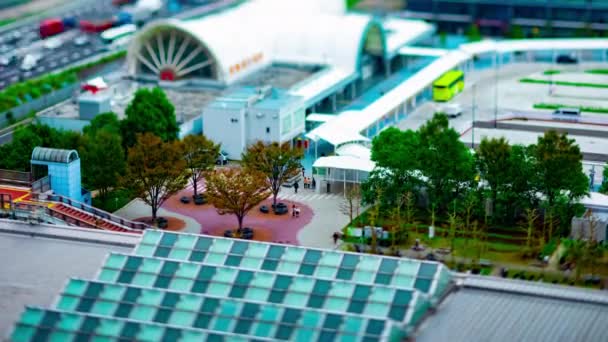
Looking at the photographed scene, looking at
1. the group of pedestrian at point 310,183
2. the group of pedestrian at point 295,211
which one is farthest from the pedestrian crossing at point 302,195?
the group of pedestrian at point 295,211

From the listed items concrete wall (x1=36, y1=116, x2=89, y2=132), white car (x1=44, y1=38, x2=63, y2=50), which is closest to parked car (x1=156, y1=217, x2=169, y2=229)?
concrete wall (x1=36, y1=116, x2=89, y2=132)

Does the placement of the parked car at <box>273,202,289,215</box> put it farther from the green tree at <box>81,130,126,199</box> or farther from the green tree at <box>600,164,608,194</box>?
the green tree at <box>600,164,608,194</box>

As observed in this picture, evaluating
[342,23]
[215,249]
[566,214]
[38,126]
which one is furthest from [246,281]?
[342,23]

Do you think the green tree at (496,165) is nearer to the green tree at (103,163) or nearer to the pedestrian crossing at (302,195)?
the pedestrian crossing at (302,195)

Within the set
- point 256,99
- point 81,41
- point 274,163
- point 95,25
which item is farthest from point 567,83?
point 95,25

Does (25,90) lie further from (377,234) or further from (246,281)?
(246,281)

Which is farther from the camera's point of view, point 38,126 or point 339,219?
point 38,126
